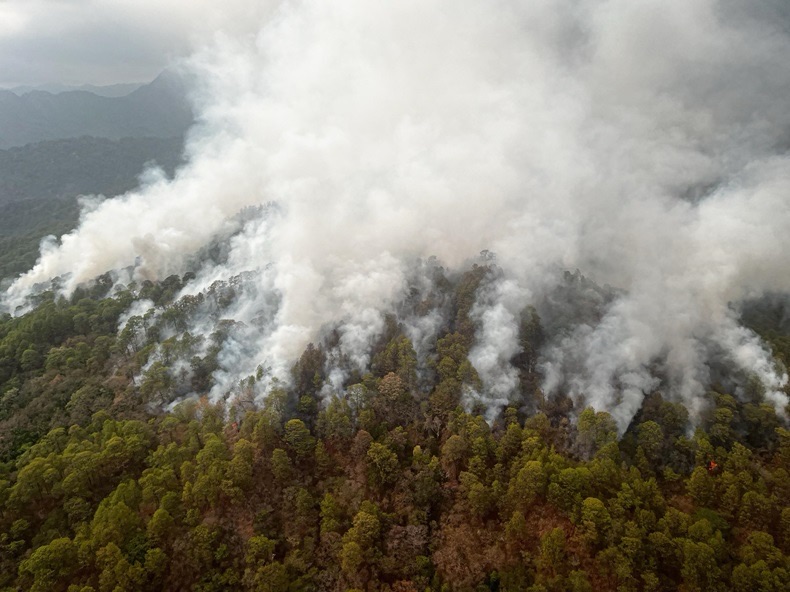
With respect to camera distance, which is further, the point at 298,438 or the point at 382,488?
the point at 298,438

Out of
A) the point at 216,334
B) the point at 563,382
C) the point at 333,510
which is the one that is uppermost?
the point at 216,334

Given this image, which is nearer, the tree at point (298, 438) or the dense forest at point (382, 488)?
the dense forest at point (382, 488)

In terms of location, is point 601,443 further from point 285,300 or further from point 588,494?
point 285,300

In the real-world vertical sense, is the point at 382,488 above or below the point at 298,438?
below

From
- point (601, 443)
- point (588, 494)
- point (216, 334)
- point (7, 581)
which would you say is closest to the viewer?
point (7, 581)

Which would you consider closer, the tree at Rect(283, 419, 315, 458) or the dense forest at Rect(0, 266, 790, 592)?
the dense forest at Rect(0, 266, 790, 592)

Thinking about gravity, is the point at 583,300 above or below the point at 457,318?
above

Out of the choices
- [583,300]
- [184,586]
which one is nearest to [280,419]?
[184,586]

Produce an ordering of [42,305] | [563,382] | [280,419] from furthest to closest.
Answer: [42,305] < [563,382] < [280,419]
